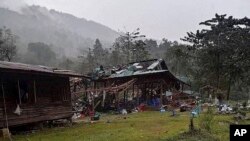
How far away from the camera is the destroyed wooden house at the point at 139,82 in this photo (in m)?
38.7

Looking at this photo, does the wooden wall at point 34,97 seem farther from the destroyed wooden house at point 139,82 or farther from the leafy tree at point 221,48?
the leafy tree at point 221,48

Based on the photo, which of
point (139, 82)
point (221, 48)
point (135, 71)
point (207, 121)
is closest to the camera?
point (207, 121)

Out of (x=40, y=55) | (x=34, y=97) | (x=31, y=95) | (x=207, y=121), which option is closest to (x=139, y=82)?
(x=34, y=97)

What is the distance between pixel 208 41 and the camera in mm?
48031

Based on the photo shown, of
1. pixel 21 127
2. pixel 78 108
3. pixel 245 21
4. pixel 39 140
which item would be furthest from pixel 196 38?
pixel 39 140

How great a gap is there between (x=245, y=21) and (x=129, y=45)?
110 feet

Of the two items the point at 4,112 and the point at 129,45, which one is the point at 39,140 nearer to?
the point at 4,112

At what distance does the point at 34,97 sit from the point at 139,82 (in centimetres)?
1854

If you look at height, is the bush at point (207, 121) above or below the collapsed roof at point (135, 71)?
below

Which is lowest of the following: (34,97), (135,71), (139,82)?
(34,97)

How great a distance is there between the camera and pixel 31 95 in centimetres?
2302

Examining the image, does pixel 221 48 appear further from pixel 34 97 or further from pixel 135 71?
pixel 34 97

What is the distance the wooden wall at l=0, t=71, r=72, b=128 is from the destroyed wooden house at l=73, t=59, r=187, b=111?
10.7 metres

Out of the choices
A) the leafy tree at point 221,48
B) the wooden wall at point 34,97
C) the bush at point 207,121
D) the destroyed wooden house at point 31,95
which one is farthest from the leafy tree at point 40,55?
the bush at point 207,121
